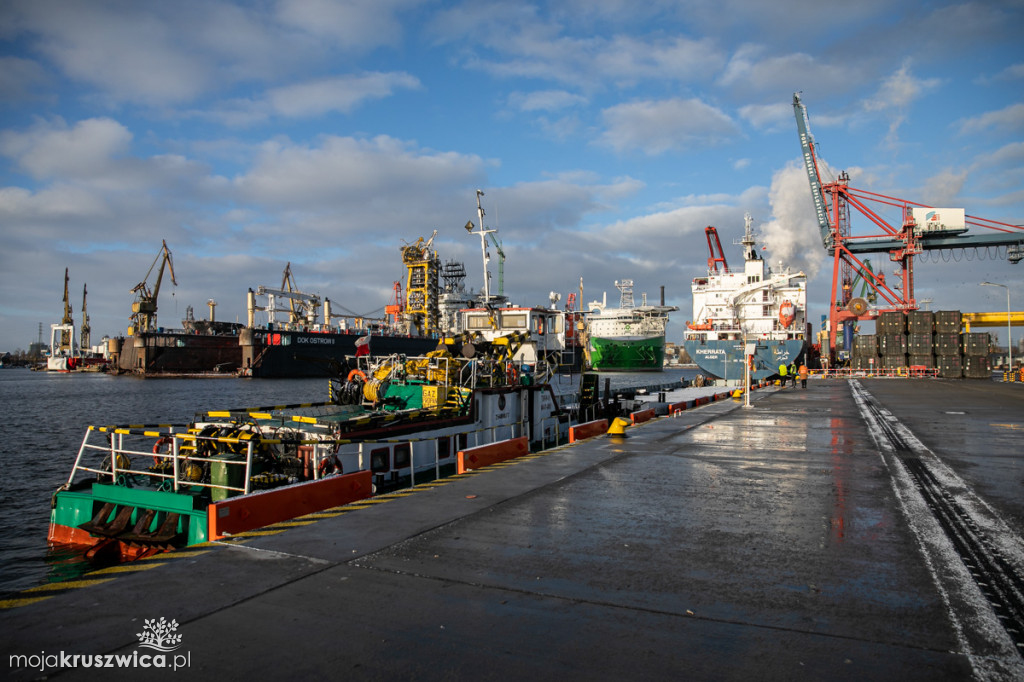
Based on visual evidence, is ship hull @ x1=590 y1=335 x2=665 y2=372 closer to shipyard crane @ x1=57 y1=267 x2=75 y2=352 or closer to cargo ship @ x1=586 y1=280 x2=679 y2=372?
cargo ship @ x1=586 y1=280 x2=679 y2=372

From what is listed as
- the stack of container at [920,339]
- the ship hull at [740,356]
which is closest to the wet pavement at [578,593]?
the ship hull at [740,356]

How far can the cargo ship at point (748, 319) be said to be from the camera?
6156 cm

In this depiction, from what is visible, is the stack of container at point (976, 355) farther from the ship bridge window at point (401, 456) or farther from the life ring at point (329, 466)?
the life ring at point (329, 466)

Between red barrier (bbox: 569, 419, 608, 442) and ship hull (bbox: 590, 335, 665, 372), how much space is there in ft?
279

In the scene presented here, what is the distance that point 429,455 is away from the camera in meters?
14.8

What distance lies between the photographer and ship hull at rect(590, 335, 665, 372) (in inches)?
4129

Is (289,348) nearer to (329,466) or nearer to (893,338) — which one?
(893,338)

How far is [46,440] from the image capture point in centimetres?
2742

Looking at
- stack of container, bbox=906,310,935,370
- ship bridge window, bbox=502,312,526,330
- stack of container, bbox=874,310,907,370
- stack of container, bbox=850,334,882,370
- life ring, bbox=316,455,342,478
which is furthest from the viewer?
stack of container, bbox=850,334,882,370

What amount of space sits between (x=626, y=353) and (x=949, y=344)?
52.7 m

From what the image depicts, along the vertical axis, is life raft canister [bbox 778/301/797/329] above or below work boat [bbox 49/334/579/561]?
above

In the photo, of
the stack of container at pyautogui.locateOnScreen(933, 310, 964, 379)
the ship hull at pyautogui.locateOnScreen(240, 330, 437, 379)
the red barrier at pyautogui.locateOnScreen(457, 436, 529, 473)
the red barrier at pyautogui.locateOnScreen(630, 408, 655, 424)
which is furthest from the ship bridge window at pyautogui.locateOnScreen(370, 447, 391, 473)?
the ship hull at pyautogui.locateOnScreen(240, 330, 437, 379)

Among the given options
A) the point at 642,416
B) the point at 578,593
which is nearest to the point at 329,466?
the point at 578,593

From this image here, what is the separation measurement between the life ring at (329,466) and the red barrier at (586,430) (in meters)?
7.36
